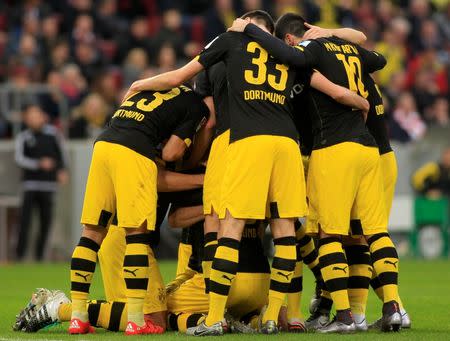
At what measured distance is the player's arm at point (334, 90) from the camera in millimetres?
9227

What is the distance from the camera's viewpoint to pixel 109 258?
9.56m

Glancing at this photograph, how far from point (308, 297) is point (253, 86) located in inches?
168

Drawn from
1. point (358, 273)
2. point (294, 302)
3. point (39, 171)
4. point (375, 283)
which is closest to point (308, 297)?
point (375, 283)

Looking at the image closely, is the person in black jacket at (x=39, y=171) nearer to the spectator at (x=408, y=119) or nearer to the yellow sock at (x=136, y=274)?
the spectator at (x=408, y=119)

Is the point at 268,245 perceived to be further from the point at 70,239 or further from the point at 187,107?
the point at 187,107

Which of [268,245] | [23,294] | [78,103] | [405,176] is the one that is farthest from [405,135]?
[23,294]

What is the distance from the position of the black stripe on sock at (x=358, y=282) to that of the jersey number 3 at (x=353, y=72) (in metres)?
1.36

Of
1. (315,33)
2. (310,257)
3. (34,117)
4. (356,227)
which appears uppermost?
(34,117)

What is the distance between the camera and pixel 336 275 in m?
9.06

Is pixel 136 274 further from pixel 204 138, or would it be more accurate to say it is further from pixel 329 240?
pixel 329 240

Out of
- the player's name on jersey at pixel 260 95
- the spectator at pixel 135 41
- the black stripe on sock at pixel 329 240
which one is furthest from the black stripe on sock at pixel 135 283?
the spectator at pixel 135 41

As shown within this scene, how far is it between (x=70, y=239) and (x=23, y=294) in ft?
19.8

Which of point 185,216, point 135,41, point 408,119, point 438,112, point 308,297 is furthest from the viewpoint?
point 438,112

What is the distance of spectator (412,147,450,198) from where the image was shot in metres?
20.4
